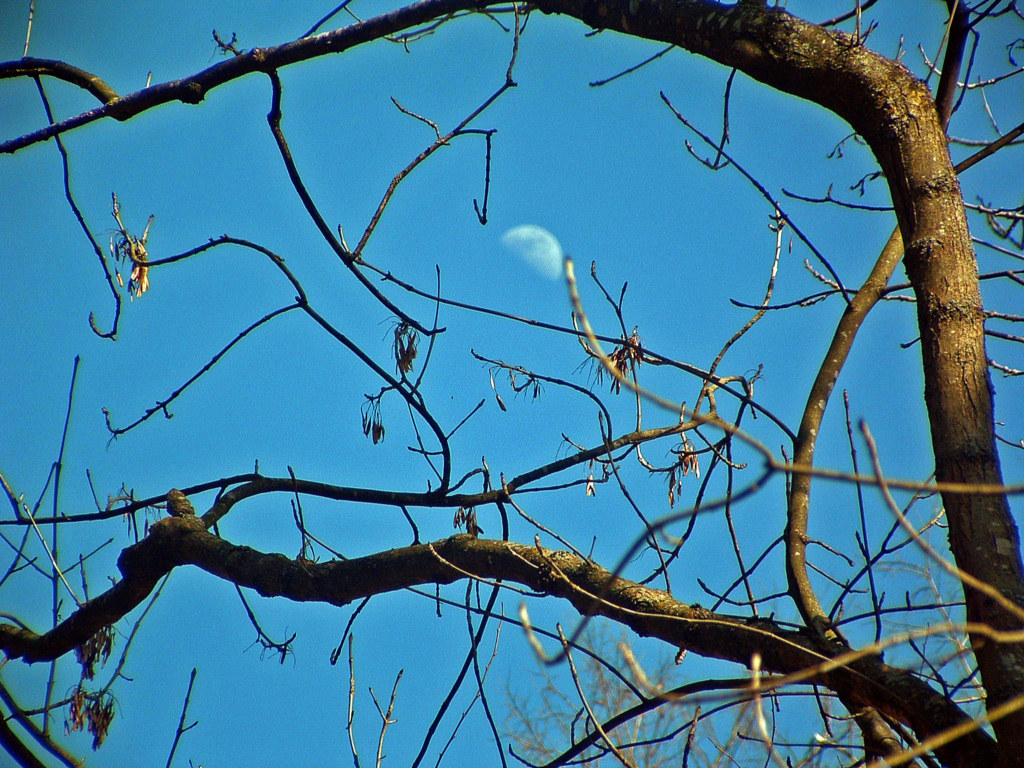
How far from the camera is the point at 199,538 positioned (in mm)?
1867

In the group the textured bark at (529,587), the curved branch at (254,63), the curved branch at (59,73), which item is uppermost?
the curved branch at (59,73)

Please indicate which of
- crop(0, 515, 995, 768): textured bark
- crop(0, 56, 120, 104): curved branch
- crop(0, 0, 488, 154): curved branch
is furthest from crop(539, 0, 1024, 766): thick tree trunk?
crop(0, 56, 120, 104): curved branch

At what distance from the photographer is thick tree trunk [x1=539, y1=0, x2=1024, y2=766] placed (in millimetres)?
975

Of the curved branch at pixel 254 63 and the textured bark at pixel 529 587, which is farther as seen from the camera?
the curved branch at pixel 254 63

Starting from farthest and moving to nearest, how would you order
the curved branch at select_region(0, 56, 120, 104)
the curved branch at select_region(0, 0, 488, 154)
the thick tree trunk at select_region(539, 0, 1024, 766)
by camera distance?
the curved branch at select_region(0, 56, 120, 104)
the curved branch at select_region(0, 0, 488, 154)
the thick tree trunk at select_region(539, 0, 1024, 766)

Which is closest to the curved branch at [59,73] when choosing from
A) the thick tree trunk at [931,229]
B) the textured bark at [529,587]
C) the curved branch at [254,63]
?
the curved branch at [254,63]

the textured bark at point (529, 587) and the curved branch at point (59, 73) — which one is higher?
the curved branch at point (59, 73)

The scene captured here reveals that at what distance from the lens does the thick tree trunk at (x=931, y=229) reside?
0.97 meters

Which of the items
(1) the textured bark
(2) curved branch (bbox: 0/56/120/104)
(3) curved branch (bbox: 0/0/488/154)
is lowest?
(1) the textured bark

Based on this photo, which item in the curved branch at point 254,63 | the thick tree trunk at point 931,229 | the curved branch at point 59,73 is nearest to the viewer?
the thick tree trunk at point 931,229

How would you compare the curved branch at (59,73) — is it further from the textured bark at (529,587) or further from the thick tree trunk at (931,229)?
the thick tree trunk at (931,229)

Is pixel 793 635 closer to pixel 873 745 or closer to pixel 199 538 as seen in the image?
pixel 873 745

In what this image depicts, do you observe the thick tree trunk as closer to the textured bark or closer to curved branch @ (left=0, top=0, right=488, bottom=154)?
the textured bark

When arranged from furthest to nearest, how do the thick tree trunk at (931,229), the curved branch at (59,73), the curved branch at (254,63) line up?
the curved branch at (59,73) → the curved branch at (254,63) → the thick tree trunk at (931,229)
